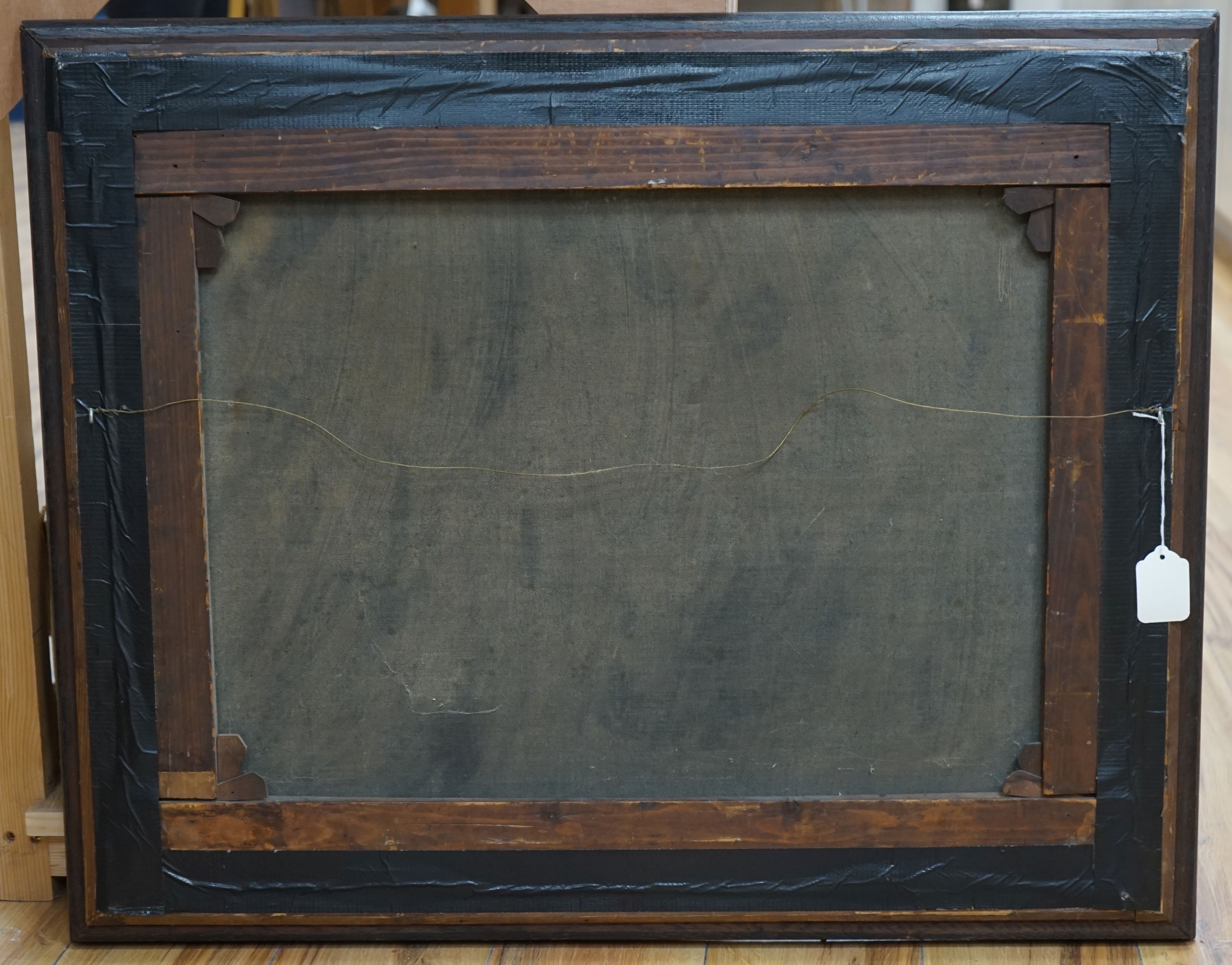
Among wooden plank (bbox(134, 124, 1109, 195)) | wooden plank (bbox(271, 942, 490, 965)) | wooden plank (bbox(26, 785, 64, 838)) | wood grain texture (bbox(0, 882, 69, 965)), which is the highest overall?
wooden plank (bbox(134, 124, 1109, 195))

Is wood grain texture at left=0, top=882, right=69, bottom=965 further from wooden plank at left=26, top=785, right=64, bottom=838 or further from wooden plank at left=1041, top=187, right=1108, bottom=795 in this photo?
wooden plank at left=1041, top=187, right=1108, bottom=795

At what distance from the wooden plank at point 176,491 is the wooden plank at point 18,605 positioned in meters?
0.16

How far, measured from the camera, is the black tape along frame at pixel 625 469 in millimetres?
928

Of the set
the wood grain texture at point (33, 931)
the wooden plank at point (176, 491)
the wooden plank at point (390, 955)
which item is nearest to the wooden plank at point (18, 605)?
the wood grain texture at point (33, 931)

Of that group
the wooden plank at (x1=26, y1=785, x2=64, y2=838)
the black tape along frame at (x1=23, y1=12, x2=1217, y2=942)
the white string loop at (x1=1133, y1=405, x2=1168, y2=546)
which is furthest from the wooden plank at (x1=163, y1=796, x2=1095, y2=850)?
the white string loop at (x1=1133, y1=405, x2=1168, y2=546)

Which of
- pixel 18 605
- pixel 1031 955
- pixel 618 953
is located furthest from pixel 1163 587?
pixel 18 605

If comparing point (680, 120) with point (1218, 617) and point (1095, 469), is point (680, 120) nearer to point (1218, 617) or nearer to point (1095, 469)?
point (1095, 469)

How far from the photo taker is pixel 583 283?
96 cm

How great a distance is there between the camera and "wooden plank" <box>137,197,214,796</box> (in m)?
0.95

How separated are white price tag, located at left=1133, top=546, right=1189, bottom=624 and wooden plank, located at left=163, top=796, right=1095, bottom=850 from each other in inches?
7.9

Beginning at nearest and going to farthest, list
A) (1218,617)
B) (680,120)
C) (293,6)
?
(680,120)
(1218,617)
(293,6)

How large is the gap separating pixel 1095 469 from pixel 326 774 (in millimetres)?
761

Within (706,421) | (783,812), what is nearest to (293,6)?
(706,421)

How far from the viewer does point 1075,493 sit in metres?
0.96
